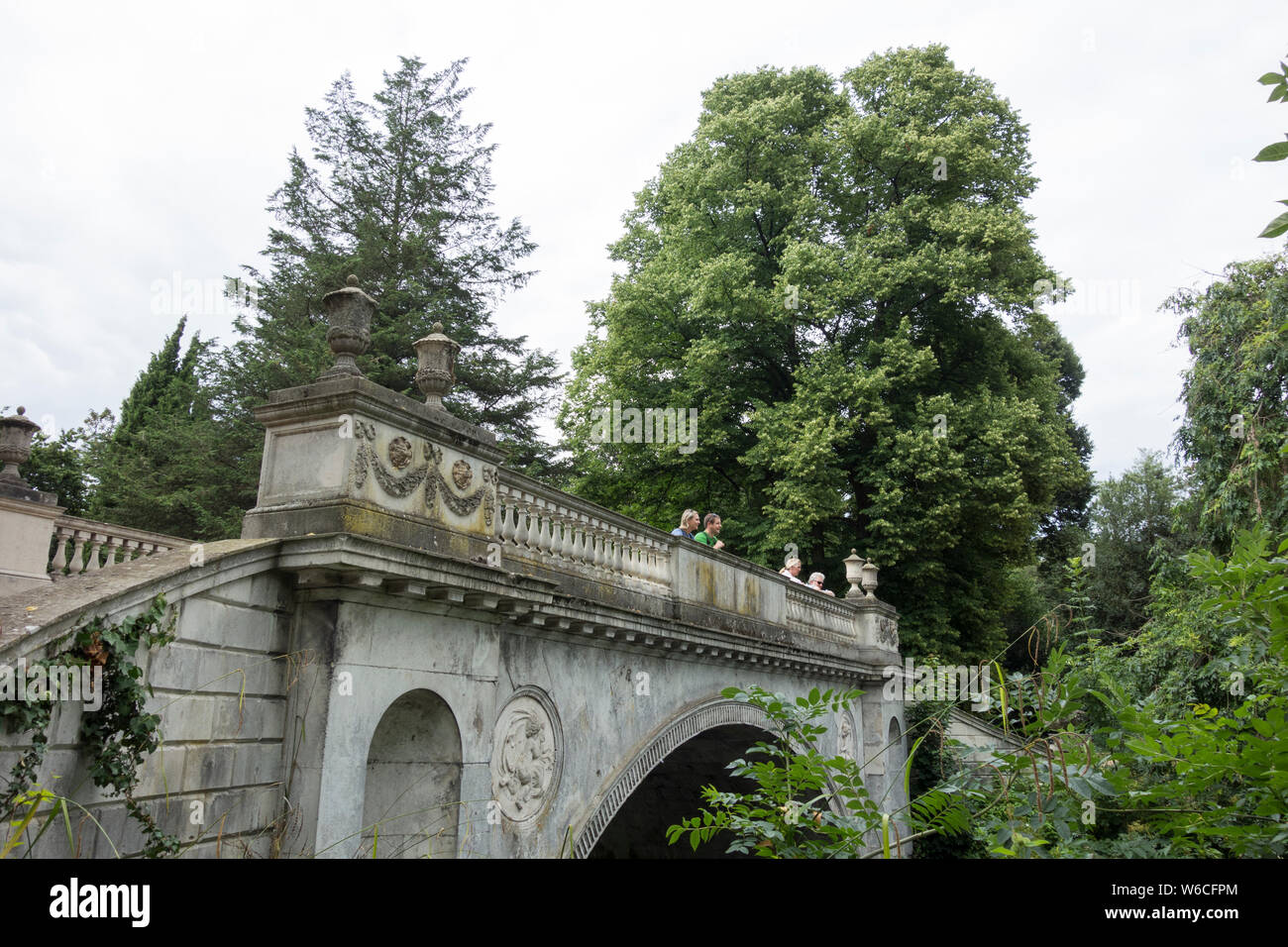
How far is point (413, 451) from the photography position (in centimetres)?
633

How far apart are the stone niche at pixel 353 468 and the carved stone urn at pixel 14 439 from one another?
17.1 ft

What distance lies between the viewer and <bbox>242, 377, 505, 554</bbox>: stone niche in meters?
5.75

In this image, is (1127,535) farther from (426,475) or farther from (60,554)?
(60,554)

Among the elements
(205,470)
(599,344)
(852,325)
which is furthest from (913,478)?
(205,470)

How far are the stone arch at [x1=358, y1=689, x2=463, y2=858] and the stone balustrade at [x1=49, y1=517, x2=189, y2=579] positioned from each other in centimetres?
435

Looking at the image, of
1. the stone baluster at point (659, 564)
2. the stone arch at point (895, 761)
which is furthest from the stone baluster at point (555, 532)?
the stone arch at point (895, 761)

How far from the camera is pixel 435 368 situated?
6816 mm

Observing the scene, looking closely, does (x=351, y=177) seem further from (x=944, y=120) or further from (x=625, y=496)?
(x=944, y=120)

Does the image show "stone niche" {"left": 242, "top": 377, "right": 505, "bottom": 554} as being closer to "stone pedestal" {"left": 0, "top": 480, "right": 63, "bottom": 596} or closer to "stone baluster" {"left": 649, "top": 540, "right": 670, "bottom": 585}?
"stone baluster" {"left": 649, "top": 540, "right": 670, "bottom": 585}

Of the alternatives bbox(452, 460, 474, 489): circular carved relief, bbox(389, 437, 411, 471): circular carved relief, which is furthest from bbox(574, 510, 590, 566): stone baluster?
bbox(389, 437, 411, 471): circular carved relief

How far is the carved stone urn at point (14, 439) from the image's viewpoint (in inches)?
376

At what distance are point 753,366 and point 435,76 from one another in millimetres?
12219

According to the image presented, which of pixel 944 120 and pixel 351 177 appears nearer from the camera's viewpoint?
pixel 944 120

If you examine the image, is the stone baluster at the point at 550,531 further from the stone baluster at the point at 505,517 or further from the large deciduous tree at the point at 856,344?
the large deciduous tree at the point at 856,344
